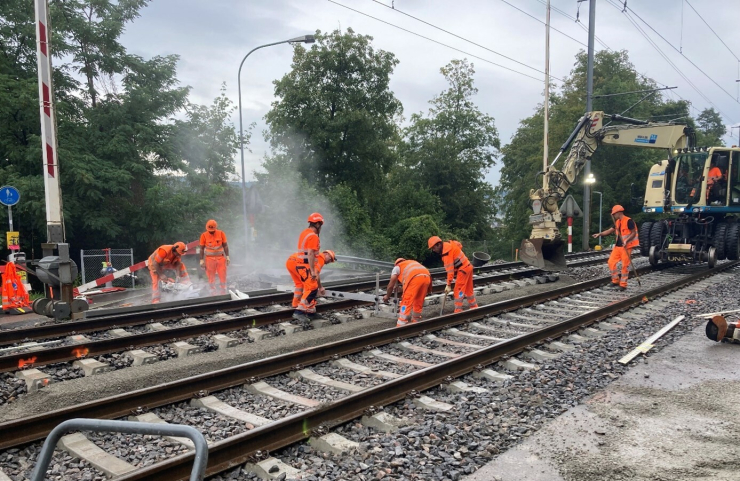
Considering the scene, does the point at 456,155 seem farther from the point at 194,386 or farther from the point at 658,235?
the point at 194,386

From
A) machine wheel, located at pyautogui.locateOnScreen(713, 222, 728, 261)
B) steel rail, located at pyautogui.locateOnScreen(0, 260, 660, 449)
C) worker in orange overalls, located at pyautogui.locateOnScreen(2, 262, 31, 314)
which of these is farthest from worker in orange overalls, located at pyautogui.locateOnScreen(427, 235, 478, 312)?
machine wheel, located at pyautogui.locateOnScreen(713, 222, 728, 261)

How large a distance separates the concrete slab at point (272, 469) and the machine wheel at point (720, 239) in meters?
15.6

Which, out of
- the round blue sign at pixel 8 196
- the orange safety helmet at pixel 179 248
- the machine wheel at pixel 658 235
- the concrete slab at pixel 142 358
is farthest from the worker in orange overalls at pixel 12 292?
the machine wheel at pixel 658 235

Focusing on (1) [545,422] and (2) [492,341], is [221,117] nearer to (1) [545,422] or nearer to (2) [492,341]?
(2) [492,341]

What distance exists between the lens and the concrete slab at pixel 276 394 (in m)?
4.93

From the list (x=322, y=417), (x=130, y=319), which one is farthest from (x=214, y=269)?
(x=322, y=417)

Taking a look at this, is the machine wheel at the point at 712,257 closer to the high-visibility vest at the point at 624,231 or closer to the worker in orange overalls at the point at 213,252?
the high-visibility vest at the point at 624,231

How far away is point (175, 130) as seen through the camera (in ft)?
64.1

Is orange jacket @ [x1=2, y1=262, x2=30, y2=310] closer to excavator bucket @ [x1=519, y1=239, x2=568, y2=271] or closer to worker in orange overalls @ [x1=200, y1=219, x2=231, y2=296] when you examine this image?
worker in orange overalls @ [x1=200, y1=219, x2=231, y2=296]

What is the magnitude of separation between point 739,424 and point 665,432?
75cm

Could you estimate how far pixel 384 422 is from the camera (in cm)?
443

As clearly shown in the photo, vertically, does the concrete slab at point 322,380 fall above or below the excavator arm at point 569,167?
below

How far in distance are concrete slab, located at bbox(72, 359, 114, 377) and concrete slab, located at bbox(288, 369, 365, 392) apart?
213cm

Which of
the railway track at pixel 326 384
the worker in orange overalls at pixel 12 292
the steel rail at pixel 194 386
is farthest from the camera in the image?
the worker in orange overalls at pixel 12 292
